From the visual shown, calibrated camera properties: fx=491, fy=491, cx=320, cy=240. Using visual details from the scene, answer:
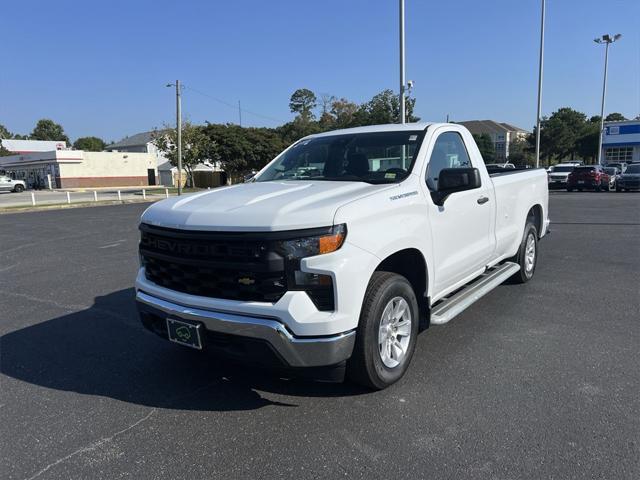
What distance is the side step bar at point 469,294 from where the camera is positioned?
3.92 m

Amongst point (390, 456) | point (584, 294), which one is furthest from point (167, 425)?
point (584, 294)

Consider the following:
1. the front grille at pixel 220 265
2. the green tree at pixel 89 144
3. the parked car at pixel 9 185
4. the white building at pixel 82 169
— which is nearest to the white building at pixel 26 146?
the green tree at pixel 89 144

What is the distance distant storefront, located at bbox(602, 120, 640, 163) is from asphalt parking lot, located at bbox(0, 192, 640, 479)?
190 ft

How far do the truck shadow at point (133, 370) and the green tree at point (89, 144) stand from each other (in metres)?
122

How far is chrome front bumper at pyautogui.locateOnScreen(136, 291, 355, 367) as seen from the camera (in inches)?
114

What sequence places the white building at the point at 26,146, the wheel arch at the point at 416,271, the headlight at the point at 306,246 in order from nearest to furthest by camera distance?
the headlight at the point at 306,246 < the wheel arch at the point at 416,271 < the white building at the point at 26,146

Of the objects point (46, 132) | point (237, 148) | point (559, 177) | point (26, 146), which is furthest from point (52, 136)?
point (559, 177)

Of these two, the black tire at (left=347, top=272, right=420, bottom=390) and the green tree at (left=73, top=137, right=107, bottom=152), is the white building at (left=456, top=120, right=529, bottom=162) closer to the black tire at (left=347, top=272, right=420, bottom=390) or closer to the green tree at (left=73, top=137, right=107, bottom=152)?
the green tree at (left=73, top=137, right=107, bottom=152)

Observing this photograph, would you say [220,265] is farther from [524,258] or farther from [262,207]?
[524,258]

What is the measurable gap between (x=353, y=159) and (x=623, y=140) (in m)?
60.5

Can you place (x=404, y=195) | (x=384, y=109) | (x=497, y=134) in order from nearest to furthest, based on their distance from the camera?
1. (x=404, y=195)
2. (x=384, y=109)
3. (x=497, y=134)

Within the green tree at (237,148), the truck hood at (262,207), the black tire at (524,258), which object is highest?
the green tree at (237,148)

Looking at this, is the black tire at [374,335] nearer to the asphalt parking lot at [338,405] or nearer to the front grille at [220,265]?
the asphalt parking lot at [338,405]

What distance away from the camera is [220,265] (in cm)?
303
